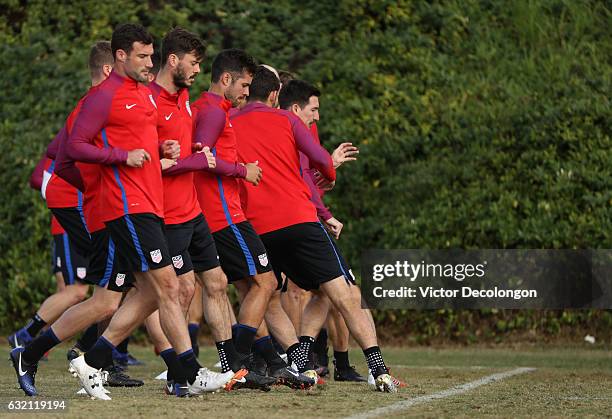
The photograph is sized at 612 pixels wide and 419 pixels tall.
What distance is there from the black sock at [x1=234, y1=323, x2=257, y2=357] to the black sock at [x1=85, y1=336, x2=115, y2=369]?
4.22 feet

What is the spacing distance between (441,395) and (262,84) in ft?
8.71

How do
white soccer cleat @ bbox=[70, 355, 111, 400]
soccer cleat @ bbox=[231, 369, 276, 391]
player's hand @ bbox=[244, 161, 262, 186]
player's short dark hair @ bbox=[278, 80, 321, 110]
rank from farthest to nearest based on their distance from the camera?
player's short dark hair @ bbox=[278, 80, 321, 110]
player's hand @ bbox=[244, 161, 262, 186]
soccer cleat @ bbox=[231, 369, 276, 391]
white soccer cleat @ bbox=[70, 355, 111, 400]

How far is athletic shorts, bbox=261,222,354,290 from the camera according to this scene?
1011 centimetres

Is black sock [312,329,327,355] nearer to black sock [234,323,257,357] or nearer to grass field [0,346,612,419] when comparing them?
grass field [0,346,612,419]

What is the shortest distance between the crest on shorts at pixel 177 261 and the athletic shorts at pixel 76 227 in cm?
220

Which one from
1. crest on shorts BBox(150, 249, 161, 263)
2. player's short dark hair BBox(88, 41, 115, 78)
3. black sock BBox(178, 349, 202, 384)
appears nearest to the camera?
crest on shorts BBox(150, 249, 161, 263)

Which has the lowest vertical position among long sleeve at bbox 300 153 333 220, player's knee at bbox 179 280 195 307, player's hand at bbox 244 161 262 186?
player's knee at bbox 179 280 195 307

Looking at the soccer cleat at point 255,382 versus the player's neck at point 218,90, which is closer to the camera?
the soccer cleat at point 255,382

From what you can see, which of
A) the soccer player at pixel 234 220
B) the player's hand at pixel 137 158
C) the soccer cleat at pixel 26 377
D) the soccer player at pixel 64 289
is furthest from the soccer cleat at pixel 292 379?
the soccer player at pixel 64 289

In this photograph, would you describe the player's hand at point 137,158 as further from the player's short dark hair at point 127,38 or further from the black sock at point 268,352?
the black sock at point 268,352

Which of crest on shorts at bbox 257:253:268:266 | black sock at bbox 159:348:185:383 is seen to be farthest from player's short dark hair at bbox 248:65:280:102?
black sock at bbox 159:348:185:383

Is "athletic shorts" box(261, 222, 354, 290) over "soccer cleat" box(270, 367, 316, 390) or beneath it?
over

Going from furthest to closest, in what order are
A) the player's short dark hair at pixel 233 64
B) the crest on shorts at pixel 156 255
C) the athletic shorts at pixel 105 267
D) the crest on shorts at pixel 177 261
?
1. the player's short dark hair at pixel 233 64
2. the crest on shorts at pixel 177 261
3. the athletic shorts at pixel 105 267
4. the crest on shorts at pixel 156 255

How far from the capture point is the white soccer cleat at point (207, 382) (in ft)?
30.4
